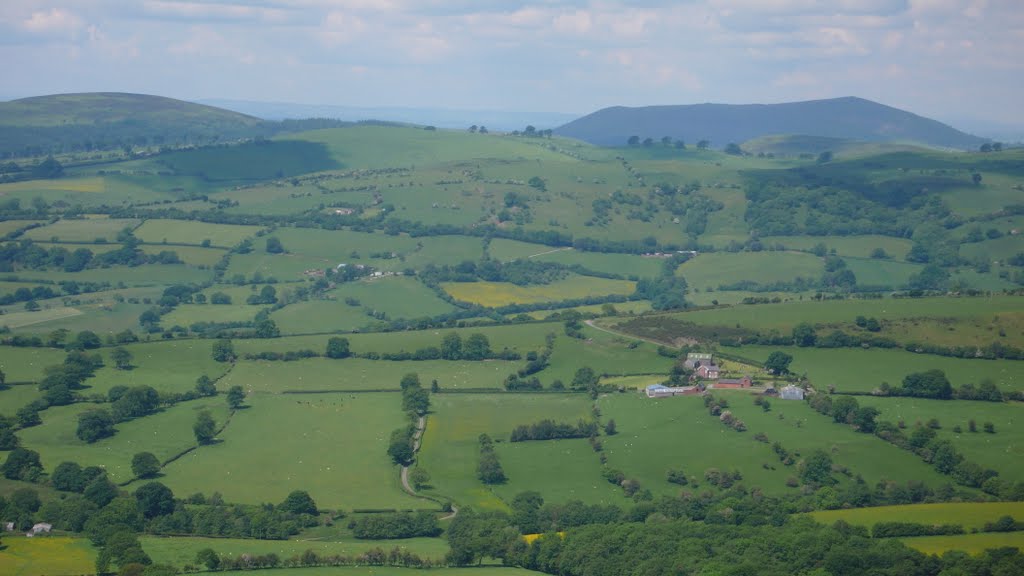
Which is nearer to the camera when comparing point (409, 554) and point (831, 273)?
point (409, 554)

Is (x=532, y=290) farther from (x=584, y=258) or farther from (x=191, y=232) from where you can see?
(x=191, y=232)

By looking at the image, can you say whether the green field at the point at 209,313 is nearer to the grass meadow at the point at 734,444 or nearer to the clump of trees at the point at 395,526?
the grass meadow at the point at 734,444

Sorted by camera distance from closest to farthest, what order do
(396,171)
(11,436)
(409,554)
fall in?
1. (409,554)
2. (11,436)
3. (396,171)

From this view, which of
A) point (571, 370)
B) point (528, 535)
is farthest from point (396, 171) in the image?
point (528, 535)

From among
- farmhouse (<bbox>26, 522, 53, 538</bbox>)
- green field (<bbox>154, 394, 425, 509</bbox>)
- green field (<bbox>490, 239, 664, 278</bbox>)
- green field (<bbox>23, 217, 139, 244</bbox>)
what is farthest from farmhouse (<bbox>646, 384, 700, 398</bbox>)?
green field (<bbox>23, 217, 139, 244</bbox>)

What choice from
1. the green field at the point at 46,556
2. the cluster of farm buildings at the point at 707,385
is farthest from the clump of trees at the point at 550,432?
the green field at the point at 46,556

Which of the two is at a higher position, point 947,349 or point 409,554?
point 947,349

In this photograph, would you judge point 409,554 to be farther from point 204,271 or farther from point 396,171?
point 396,171
